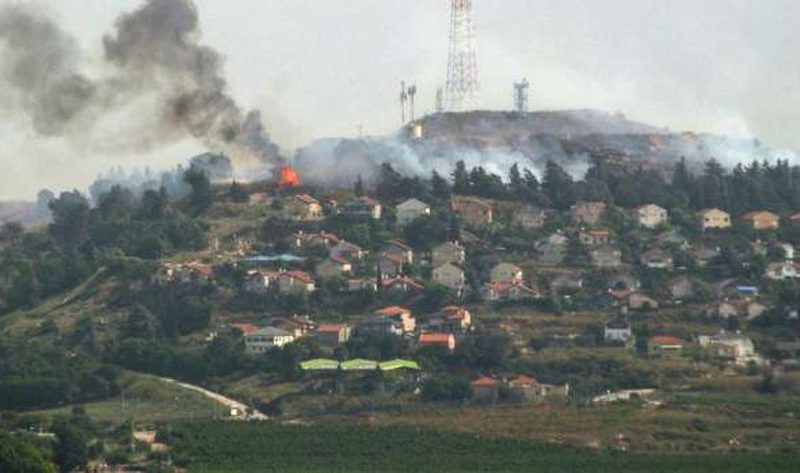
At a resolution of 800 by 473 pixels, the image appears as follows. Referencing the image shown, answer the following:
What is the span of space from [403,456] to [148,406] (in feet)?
40.8

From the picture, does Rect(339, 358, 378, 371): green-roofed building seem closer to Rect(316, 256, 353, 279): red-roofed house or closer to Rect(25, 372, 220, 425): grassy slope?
Rect(25, 372, 220, 425): grassy slope

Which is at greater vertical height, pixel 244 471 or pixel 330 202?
pixel 330 202

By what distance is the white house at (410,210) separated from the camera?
366ft

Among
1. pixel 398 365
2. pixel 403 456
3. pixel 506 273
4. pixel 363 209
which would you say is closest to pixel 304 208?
pixel 363 209

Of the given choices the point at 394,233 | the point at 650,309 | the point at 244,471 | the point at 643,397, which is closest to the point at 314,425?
the point at 244,471

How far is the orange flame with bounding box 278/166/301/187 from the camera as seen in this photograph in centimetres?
11731

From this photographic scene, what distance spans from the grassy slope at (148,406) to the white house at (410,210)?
24.0 meters

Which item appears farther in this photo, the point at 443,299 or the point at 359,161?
the point at 359,161

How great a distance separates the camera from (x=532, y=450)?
79375 mm

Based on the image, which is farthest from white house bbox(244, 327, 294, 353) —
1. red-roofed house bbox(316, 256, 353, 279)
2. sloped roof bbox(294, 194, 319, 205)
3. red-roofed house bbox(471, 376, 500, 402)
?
sloped roof bbox(294, 194, 319, 205)

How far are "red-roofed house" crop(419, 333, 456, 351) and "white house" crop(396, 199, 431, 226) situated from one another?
61.2 ft

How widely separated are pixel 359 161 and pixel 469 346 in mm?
34269

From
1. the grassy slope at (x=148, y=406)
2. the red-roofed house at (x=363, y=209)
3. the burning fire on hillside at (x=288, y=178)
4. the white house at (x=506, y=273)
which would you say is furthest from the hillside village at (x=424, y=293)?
the grassy slope at (x=148, y=406)

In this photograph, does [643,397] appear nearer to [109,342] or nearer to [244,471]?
[244,471]
